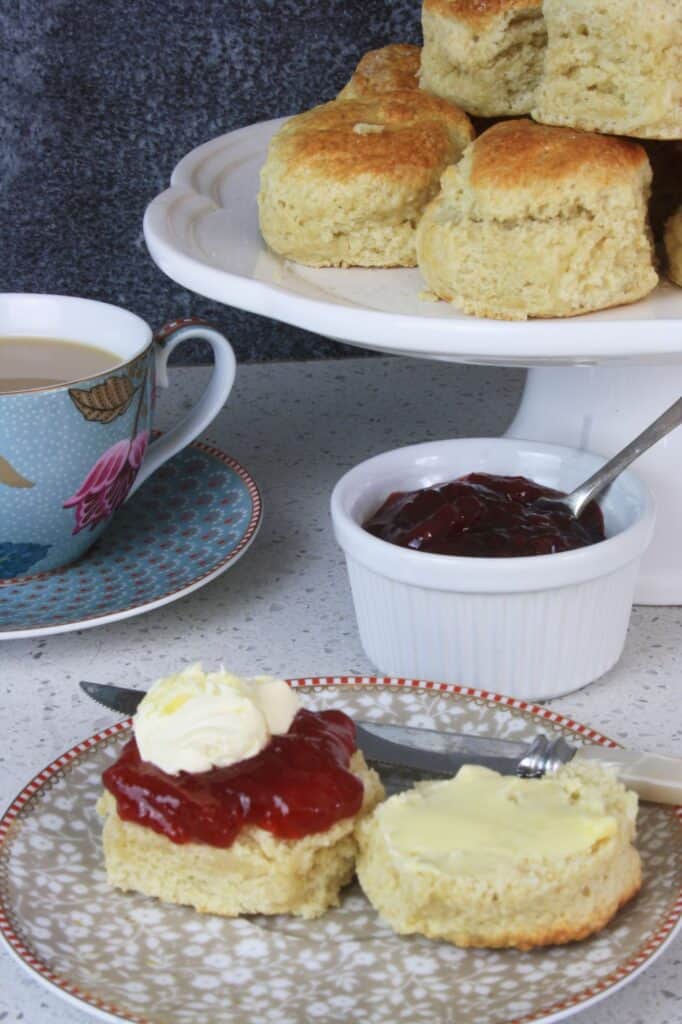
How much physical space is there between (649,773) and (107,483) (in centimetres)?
54

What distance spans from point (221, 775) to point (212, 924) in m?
0.08

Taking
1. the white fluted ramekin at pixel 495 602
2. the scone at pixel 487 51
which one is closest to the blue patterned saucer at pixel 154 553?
the white fluted ramekin at pixel 495 602

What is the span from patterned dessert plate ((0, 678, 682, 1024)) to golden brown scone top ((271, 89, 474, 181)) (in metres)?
0.55

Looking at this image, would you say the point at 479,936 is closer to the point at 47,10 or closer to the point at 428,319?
the point at 428,319

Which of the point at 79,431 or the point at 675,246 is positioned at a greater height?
the point at 675,246

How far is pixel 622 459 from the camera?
1.11 meters

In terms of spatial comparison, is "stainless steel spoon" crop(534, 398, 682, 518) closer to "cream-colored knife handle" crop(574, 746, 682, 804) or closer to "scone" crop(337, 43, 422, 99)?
"cream-colored knife handle" crop(574, 746, 682, 804)

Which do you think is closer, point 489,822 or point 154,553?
point 489,822

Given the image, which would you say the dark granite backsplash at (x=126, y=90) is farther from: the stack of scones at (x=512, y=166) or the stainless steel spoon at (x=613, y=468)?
the stainless steel spoon at (x=613, y=468)

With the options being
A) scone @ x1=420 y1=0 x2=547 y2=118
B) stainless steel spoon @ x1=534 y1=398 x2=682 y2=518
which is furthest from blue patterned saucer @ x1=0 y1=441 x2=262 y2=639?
scone @ x1=420 y1=0 x2=547 y2=118

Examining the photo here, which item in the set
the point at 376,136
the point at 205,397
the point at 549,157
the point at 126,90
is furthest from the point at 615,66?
the point at 126,90

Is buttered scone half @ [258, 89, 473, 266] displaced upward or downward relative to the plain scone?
upward

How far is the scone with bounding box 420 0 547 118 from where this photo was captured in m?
1.17

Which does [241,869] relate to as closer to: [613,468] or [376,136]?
[613,468]
